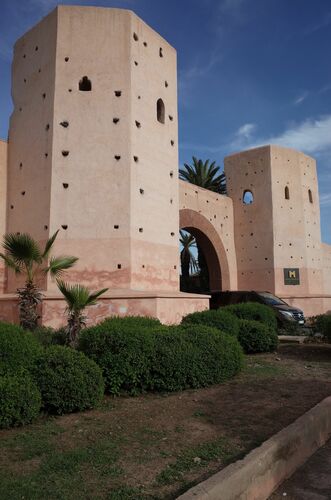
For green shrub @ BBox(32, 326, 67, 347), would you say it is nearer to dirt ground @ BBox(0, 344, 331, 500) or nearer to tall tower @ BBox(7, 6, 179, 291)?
dirt ground @ BBox(0, 344, 331, 500)

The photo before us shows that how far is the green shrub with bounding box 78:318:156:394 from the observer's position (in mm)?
6102

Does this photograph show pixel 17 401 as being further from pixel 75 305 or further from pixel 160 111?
pixel 160 111

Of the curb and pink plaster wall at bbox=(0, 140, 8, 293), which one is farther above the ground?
pink plaster wall at bbox=(0, 140, 8, 293)

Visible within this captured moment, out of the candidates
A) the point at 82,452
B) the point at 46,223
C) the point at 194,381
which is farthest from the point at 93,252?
the point at 82,452

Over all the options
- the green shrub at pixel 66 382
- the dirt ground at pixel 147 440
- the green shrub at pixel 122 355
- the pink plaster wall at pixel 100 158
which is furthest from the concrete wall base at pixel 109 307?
the green shrub at pixel 66 382

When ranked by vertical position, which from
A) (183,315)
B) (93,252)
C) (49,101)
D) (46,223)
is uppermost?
(49,101)

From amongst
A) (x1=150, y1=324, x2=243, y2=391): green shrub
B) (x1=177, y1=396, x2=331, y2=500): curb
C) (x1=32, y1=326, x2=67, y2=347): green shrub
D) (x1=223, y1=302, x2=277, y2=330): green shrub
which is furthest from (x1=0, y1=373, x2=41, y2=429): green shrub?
(x1=223, y1=302, x2=277, y2=330): green shrub

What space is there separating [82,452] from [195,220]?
15519 millimetres

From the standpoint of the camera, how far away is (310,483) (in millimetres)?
3584

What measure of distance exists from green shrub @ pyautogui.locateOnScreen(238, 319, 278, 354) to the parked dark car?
548 centimetres

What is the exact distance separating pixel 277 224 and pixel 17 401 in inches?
696

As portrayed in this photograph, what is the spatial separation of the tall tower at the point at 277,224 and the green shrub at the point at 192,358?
1372 cm

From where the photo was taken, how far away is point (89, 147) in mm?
11469

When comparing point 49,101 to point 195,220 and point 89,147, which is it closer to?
point 89,147
